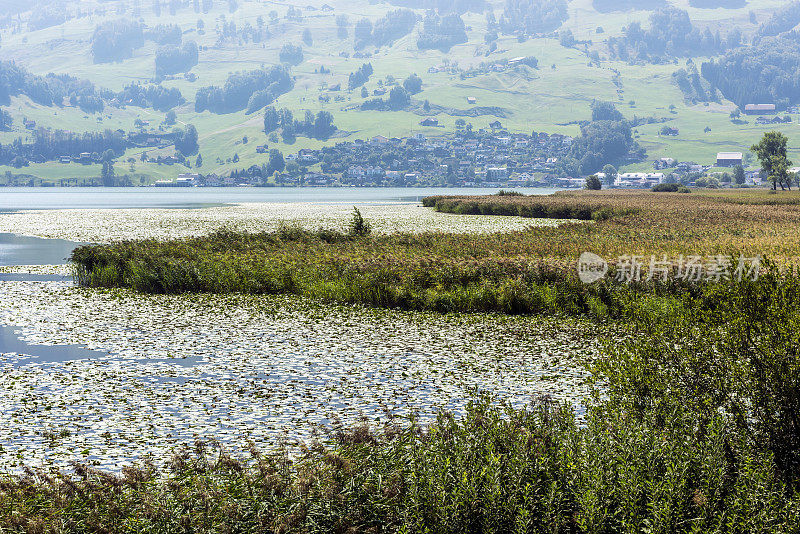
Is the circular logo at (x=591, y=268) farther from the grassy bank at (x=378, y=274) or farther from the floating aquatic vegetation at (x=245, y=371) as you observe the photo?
the floating aquatic vegetation at (x=245, y=371)

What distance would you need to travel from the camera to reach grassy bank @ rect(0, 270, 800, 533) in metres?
9.12

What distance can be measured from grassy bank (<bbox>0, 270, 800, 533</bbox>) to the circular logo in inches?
636

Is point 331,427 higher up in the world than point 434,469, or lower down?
lower down

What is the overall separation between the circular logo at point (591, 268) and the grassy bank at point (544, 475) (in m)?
16.1

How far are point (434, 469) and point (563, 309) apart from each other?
19306mm

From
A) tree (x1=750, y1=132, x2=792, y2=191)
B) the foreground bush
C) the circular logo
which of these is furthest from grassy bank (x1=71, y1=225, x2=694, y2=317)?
tree (x1=750, y1=132, x2=792, y2=191)

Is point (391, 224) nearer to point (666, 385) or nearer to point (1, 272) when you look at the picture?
point (1, 272)

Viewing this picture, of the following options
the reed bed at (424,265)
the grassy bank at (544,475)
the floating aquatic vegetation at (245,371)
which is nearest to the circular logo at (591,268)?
the reed bed at (424,265)

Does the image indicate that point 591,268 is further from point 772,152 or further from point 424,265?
point 772,152

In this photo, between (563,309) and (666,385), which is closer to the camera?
(666,385)

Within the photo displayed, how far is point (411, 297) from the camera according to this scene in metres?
29.7

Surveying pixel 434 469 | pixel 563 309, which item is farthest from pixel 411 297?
pixel 434 469

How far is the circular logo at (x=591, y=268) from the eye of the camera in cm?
2908

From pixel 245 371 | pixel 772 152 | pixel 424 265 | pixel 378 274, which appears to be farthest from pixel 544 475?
pixel 772 152
